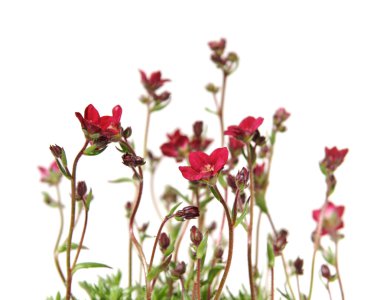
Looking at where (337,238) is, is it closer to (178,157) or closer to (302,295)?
(302,295)

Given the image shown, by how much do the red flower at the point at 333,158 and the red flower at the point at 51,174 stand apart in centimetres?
52

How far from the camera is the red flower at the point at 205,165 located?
0.73 m

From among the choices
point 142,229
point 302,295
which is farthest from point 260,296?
point 142,229

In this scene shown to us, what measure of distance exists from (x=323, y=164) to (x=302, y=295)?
0.24 metres

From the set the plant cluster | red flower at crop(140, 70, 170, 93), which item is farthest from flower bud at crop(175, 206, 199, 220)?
red flower at crop(140, 70, 170, 93)

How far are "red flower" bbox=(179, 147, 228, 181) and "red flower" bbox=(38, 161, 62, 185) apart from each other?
1.56 feet

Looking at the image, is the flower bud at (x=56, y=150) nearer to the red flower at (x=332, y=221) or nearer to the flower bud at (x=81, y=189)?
the flower bud at (x=81, y=189)

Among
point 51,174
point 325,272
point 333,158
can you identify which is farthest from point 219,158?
point 51,174

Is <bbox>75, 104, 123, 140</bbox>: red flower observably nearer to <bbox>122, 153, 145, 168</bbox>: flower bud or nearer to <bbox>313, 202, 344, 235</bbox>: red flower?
<bbox>122, 153, 145, 168</bbox>: flower bud

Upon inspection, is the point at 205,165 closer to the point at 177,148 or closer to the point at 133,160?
the point at 133,160

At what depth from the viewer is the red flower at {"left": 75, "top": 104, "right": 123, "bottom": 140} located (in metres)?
0.75

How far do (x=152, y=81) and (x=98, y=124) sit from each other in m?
0.37

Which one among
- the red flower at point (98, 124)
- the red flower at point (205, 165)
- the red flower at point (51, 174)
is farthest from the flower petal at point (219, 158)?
the red flower at point (51, 174)

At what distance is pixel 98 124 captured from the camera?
2.49 ft
